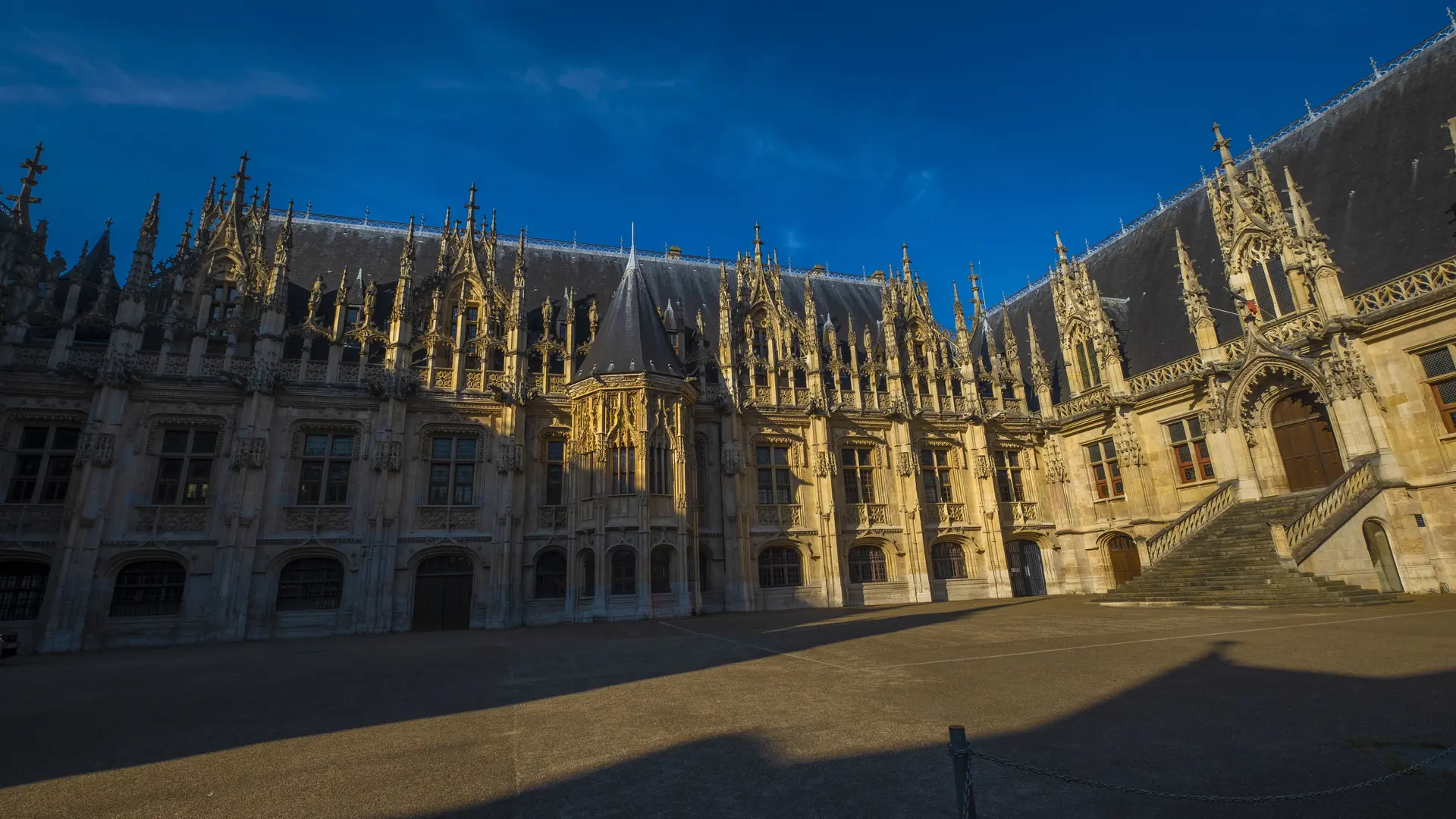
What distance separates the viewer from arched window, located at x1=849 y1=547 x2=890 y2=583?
82.3 feet

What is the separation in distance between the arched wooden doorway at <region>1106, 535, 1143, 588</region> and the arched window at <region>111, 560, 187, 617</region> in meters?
32.1

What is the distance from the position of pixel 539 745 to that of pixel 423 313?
69.8ft

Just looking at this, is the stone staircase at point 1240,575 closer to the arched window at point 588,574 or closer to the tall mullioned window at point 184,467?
the arched window at point 588,574

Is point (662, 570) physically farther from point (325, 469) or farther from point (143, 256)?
point (143, 256)

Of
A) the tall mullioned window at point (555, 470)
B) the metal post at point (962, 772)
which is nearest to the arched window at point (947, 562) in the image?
the tall mullioned window at point (555, 470)

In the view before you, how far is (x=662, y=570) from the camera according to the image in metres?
21.6

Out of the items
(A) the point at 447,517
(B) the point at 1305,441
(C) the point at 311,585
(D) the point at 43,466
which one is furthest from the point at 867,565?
(D) the point at 43,466

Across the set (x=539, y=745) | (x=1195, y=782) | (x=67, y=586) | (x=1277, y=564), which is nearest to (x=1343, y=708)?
(x=1195, y=782)

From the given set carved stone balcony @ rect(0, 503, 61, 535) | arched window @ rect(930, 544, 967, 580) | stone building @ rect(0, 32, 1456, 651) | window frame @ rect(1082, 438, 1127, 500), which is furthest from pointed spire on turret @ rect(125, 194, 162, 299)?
window frame @ rect(1082, 438, 1127, 500)

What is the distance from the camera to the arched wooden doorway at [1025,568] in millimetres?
26812

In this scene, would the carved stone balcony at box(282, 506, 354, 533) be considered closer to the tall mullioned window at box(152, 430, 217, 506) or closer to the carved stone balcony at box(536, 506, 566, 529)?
the tall mullioned window at box(152, 430, 217, 506)

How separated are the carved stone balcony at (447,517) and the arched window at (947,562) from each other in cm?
1768

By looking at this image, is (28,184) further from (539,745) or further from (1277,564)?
(1277,564)

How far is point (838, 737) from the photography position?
19.0 ft
